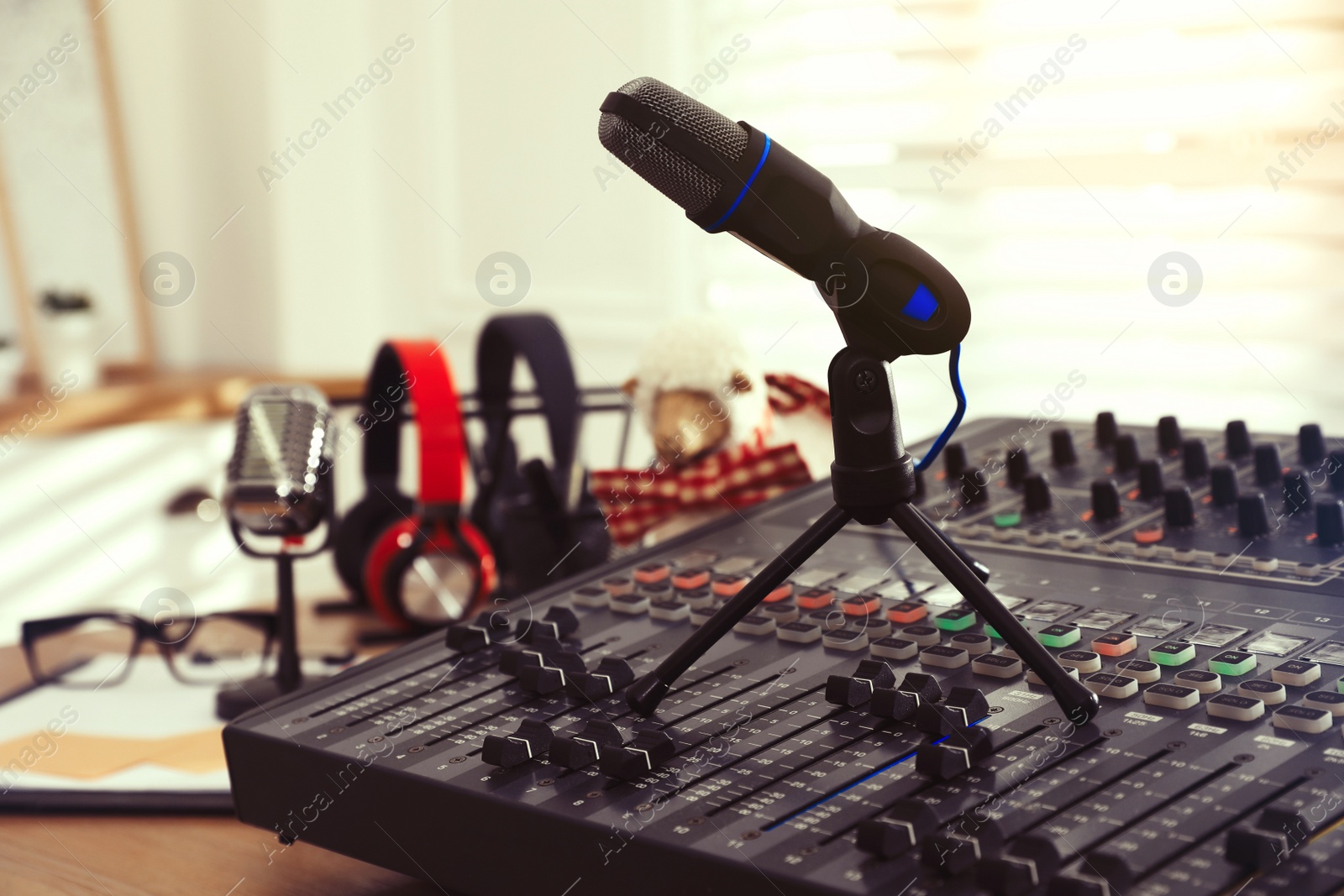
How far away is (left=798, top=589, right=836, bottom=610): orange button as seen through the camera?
656 mm

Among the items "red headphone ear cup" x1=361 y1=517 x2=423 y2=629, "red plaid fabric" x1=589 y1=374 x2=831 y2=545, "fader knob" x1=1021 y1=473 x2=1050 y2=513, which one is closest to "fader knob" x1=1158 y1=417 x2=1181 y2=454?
"fader knob" x1=1021 y1=473 x2=1050 y2=513

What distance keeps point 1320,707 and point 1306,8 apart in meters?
1.17

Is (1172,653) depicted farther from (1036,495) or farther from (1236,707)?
(1036,495)

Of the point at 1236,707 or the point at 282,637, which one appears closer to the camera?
the point at 1236,707

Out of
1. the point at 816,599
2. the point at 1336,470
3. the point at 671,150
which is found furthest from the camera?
the point at 1336,470

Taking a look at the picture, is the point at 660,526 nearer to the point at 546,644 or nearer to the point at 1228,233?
the point at 546,644

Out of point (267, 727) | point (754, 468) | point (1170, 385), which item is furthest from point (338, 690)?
point (1170, 385)

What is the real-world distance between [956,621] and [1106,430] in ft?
1.22

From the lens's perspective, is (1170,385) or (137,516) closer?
(1170,385)

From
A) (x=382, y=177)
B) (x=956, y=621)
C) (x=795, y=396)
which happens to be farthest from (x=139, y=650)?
(x=382, y=177)

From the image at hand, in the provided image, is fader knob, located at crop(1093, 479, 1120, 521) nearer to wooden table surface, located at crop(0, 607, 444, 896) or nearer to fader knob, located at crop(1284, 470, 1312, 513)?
fader knob, located at crop(1284, 470, 1312, 513)

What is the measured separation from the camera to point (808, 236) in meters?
0.46

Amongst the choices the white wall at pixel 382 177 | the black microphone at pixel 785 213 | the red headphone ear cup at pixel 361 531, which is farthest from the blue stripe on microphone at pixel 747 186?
the white wall at pixel 382 177

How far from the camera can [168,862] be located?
625mm
